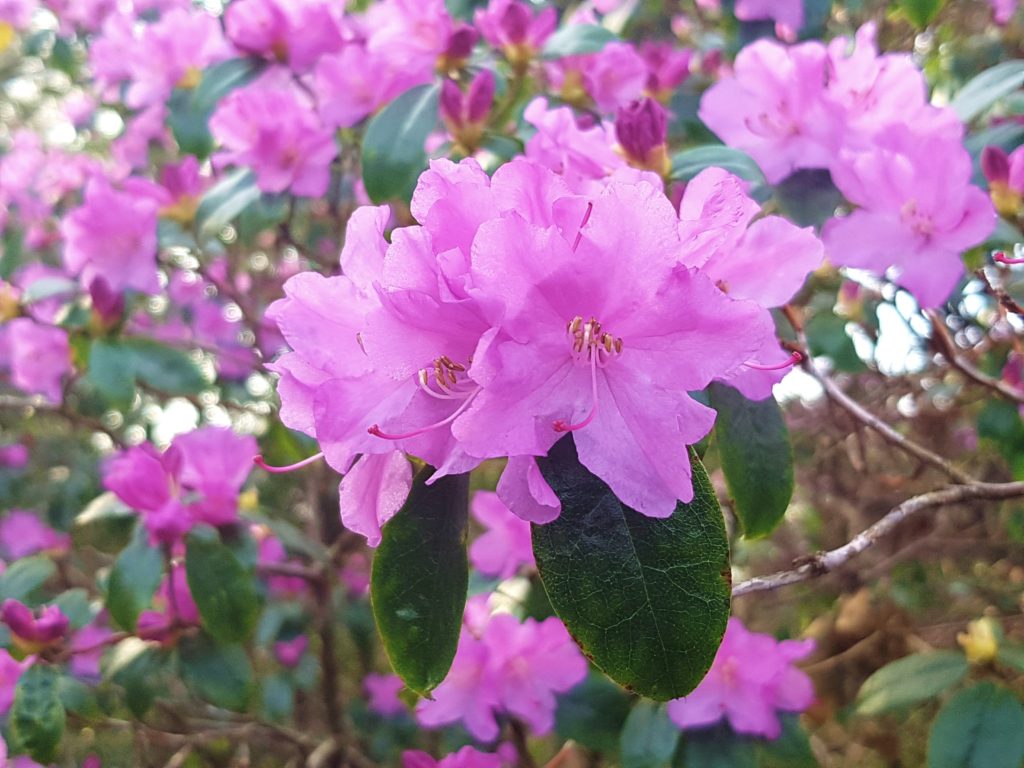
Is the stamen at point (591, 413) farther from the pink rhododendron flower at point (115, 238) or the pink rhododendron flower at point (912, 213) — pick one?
the pink rhododendron flower at point (115, 238)

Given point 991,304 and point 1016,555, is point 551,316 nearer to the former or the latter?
point 991,304

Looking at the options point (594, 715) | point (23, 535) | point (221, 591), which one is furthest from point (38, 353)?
point (594, 715)

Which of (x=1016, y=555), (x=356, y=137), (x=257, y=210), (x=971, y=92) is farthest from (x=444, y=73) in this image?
(x=1016, y=555)

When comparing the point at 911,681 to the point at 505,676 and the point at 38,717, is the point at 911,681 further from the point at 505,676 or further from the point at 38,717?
the point at 38,717

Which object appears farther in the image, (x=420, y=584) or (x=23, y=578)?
(x=23, y=578)

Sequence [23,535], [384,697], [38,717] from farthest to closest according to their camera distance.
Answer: [23,535]
[384,697]
[38,717]

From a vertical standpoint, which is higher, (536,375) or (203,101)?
(536,375)

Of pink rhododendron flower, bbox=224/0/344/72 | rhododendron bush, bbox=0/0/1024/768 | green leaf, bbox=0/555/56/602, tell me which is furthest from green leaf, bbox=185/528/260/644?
pink rhododendron flower, bbox=224/0/344/72

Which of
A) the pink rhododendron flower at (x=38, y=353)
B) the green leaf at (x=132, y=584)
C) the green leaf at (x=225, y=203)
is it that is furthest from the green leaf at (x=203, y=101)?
the green leaf at (x=132, y=584)

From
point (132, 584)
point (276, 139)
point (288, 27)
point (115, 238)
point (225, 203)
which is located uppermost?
point (288, 27)
